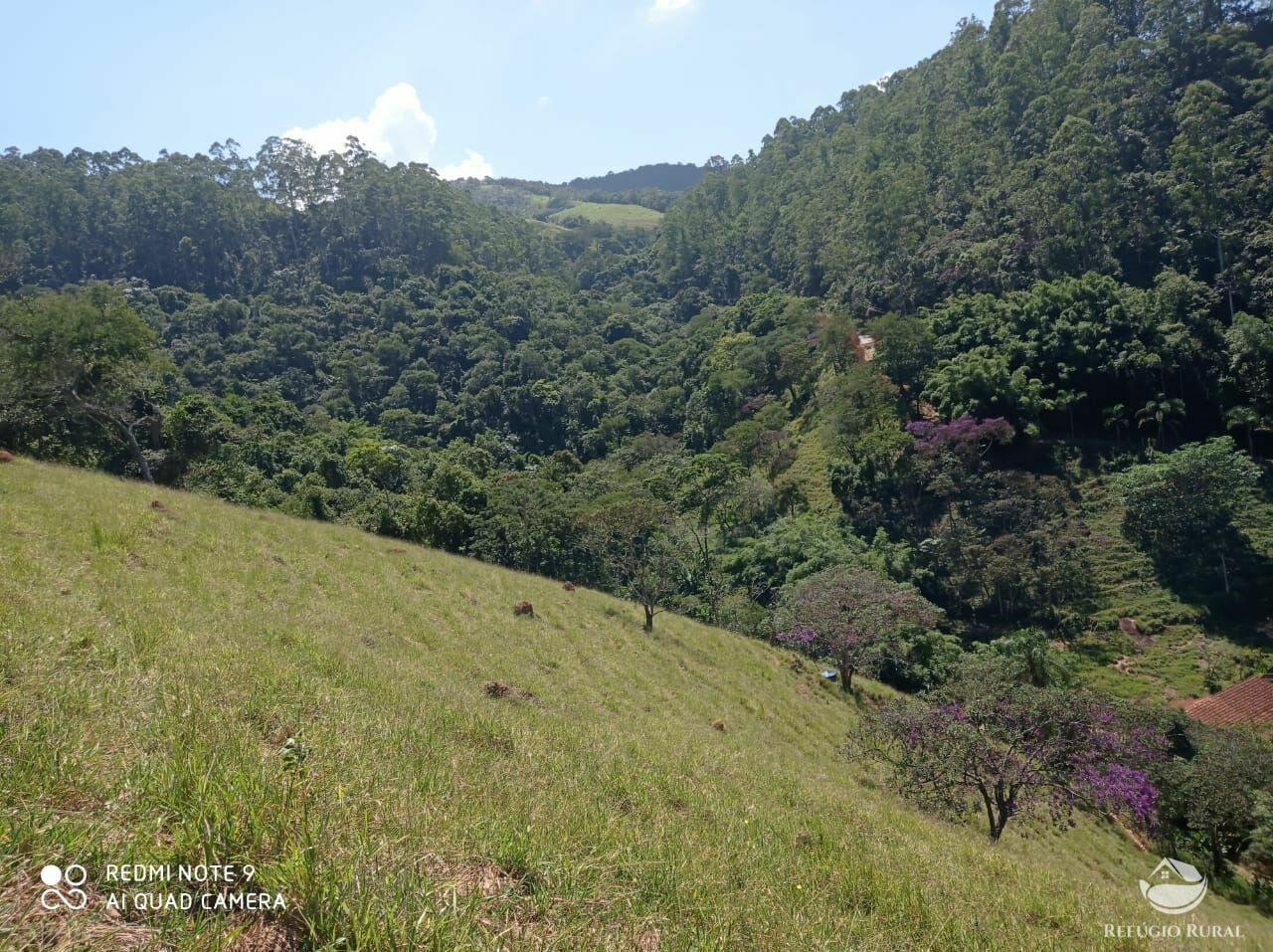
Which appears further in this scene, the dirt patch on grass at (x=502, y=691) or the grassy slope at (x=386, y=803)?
the dirt patch on grass at (x=502, y=691)

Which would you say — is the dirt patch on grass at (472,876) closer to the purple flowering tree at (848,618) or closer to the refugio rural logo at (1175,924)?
the refugio rural logo at (1175,924)

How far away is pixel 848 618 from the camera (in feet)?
85.7

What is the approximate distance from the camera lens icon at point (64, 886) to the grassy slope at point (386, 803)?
0.20ft

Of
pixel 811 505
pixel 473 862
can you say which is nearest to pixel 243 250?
pixel 811 505

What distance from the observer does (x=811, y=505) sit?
48875 millimetres

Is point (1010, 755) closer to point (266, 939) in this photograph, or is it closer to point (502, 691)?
point (502, 691)

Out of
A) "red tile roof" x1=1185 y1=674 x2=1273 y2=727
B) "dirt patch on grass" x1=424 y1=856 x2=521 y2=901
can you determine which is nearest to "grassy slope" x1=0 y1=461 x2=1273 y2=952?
"dirt patch on grass" x1=424 y1=856 x2=521 y2=901

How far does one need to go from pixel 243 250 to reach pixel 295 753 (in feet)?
383

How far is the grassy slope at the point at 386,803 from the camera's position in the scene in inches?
102

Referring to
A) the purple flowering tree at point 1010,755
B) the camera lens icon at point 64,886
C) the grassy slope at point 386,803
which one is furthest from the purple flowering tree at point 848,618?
the camera lens icon at point 64,886

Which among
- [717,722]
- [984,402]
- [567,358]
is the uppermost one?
[567,358]

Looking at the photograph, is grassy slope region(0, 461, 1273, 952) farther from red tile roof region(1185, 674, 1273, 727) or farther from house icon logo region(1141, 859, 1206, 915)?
red tile roof region(1185, 674, 1273, 727)

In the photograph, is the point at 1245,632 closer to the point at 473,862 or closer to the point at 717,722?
the point at 717,722

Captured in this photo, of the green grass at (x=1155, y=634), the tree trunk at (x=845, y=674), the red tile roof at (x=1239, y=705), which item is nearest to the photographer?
the tree trunk at (x=845, y=674)
